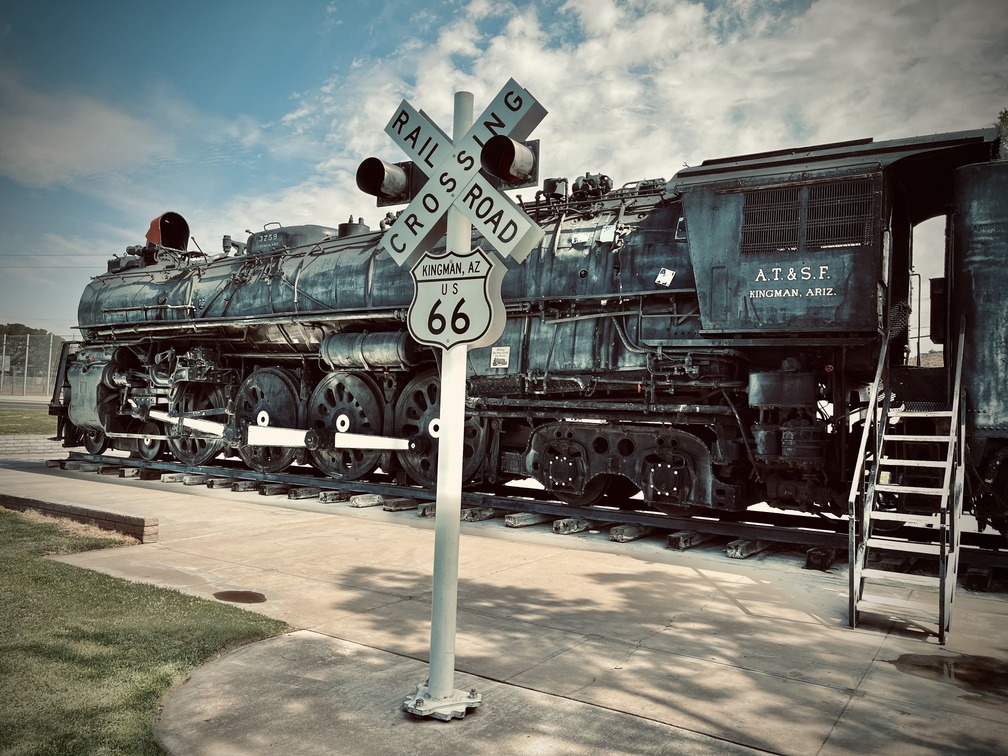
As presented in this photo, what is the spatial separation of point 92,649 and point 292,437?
824 cm

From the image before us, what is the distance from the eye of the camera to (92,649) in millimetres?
4371

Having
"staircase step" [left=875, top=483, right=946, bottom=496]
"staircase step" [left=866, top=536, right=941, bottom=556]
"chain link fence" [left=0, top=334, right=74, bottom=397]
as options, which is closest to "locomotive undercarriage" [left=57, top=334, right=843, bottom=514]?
"staircase step" [left=875, top=483, right=946, bottom=496]

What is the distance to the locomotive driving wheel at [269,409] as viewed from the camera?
13.0 meters

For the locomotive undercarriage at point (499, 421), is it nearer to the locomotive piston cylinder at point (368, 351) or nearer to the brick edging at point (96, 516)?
the locomotive piston cylinder at point (368, 351)

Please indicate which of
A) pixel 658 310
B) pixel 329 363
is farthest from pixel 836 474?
pixel 329 363

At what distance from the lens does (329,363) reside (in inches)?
471

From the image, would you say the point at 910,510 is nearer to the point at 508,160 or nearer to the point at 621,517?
the point at 621,517

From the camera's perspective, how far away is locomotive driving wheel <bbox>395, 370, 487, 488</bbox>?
33.9ft

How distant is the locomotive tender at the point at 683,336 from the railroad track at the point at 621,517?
11.2 inches

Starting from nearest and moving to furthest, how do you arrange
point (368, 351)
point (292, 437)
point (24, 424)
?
point (368, 351) → point (292, 437) → point (24, 424)

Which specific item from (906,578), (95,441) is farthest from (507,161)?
(95,441)

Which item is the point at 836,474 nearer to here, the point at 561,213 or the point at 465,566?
the point at 465,566

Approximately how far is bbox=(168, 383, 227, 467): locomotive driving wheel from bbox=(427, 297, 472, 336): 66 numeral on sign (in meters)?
11.1

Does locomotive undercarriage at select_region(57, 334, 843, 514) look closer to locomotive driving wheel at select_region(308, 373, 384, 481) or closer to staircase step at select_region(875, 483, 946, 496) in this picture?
locomotive driving wheel at select_region(308, 373, 384, 481)
